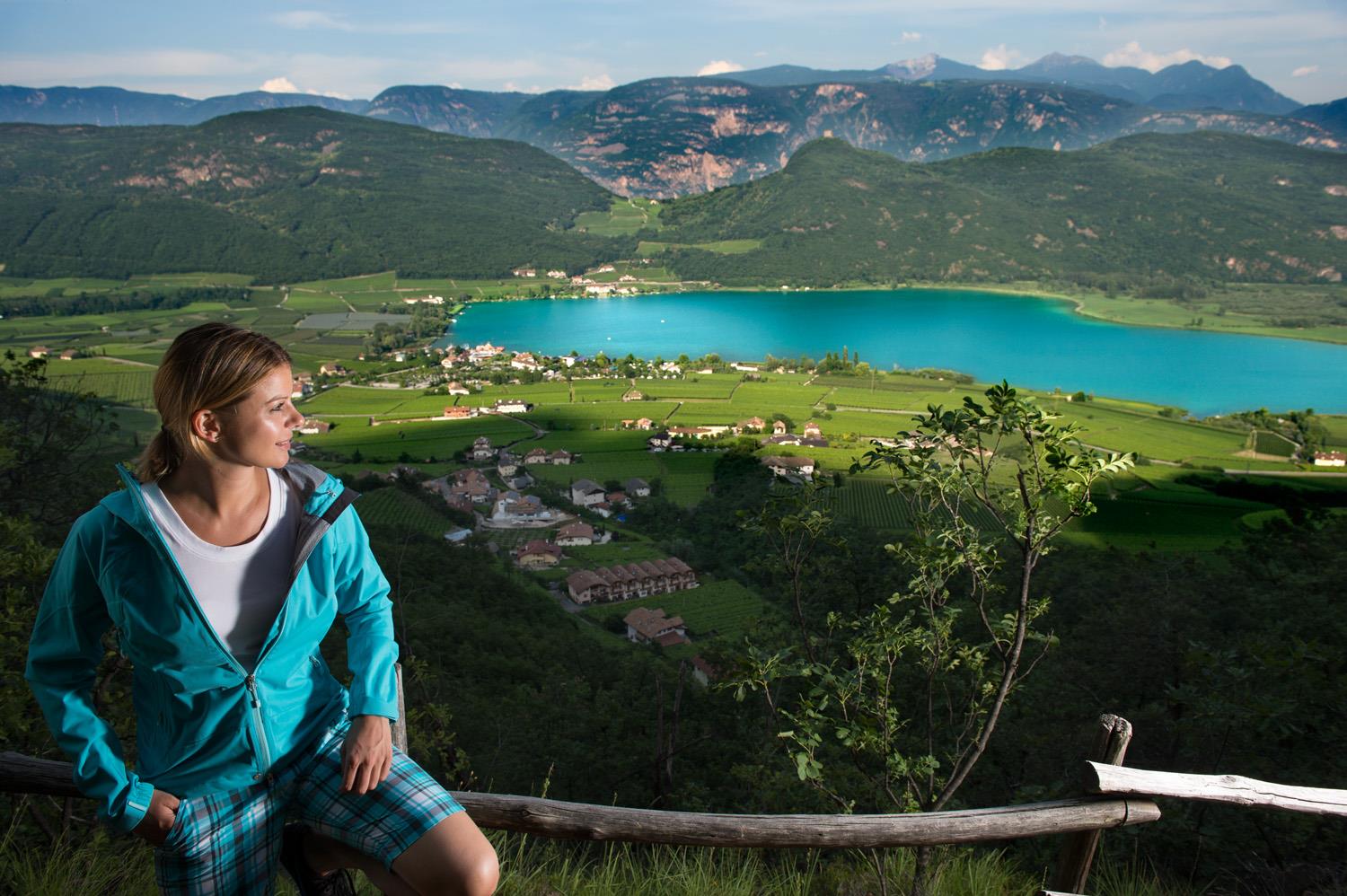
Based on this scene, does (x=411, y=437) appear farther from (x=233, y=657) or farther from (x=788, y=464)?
(x=233, y=657)

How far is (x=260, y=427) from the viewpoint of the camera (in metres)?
1.28

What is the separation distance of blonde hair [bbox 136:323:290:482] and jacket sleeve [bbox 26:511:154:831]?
6.3 inches

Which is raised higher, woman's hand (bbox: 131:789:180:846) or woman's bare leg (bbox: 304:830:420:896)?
woman's hand (bbox: 131:789:180:846)

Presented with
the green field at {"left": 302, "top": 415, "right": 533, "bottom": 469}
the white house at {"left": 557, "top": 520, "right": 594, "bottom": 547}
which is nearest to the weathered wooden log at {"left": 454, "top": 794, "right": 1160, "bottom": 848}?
the white house at {"left": 557, "top": 520, "right": 594, "bottom": 547}

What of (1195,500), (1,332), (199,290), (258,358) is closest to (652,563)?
(1195,500)

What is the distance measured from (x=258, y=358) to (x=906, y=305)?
74403 millimetres

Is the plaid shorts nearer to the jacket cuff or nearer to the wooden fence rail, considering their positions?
the jacket cuff

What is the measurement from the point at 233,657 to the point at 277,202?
106861 millimetres

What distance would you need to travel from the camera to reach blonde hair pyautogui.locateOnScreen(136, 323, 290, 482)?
4.01ft

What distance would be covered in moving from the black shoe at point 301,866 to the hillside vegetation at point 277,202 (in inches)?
3178

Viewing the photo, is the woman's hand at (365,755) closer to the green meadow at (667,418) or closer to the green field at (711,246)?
the green meadow at (667,418)

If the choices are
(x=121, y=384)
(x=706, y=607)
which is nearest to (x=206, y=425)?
(x=706, y=607)

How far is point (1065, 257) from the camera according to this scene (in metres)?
87.2

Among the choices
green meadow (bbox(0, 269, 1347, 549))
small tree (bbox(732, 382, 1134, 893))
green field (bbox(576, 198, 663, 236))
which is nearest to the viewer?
small tree (bbox(732, 382, 1134, 893))
